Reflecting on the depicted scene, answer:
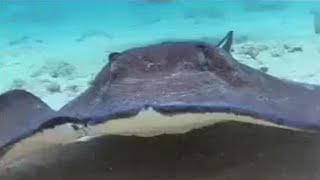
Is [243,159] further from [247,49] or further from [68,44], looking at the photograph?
[68,44]

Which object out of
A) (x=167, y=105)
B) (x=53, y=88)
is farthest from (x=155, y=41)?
(x=167, y=105)

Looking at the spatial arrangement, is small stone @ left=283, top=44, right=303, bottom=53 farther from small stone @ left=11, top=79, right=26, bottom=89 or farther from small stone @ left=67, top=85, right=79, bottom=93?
small stone @ left=11, top=79, right=26, bottom=89

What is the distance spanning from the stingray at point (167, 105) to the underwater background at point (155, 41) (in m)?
2.50

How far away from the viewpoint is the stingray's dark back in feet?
6.05

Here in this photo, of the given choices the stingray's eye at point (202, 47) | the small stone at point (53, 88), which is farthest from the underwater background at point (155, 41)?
the stingray's eye at point (202, 47)

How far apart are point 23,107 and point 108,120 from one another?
0.99m

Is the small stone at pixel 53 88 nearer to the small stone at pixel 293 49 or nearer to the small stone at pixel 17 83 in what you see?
the small stone at pixel 17 83

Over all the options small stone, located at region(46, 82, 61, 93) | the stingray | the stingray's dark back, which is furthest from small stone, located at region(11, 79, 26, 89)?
the stingray

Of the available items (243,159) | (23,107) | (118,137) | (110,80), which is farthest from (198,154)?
(23,107)

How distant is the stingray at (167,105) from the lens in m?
1.60

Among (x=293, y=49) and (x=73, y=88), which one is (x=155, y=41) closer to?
(x=293, y=49)

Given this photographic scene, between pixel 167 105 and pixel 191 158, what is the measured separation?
0.63 m

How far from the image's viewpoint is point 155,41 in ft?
36.3

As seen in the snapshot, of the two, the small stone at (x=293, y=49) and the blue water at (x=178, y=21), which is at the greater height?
the small stone at (x=293, y=49)
